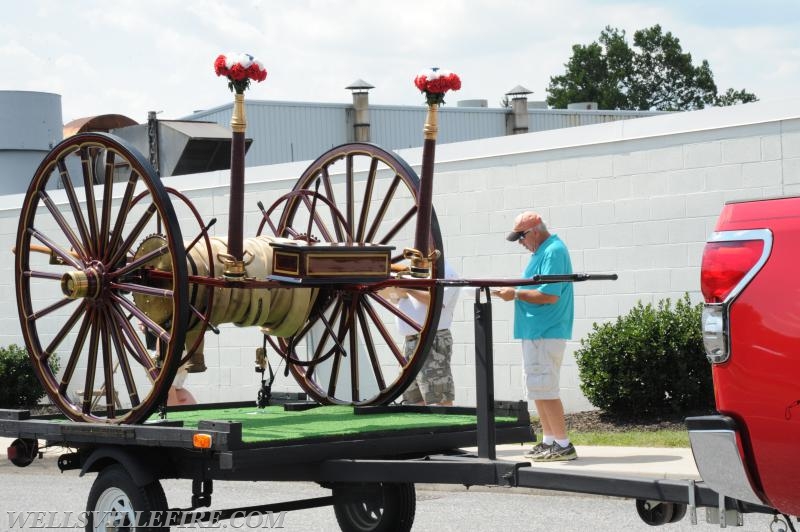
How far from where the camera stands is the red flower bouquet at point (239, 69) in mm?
6293

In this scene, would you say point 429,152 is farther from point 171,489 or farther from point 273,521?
point 171,489

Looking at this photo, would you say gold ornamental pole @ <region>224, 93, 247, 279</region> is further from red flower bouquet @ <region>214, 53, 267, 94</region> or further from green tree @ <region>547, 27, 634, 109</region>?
green tree @ <region>547, 27, 634, 109</region>

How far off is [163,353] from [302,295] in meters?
1.21

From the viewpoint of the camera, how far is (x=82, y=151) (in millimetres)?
6672

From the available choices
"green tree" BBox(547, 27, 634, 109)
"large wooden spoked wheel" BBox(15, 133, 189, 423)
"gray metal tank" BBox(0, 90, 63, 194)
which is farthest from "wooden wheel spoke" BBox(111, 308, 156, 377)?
"green tree" BBox(547, 27, 634, 109)

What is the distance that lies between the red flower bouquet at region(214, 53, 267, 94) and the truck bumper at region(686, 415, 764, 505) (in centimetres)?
320

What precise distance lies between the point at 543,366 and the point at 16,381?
10.0 m

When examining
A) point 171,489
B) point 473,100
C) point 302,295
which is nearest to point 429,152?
point 302,295

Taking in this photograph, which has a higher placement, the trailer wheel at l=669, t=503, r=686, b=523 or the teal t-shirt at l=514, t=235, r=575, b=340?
the teal t-shirt at l=514, t=235, r=575, b=340

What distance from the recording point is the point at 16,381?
17125 millimetres

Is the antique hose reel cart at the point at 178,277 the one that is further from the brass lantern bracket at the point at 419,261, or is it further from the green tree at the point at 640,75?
the green tree at the point at 640,75

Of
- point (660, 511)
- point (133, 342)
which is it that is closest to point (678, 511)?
point (660, 511)

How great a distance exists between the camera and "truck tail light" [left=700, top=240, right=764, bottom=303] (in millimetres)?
3963

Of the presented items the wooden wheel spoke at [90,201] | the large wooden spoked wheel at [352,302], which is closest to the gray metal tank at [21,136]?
the large wooden spoked wheel at [352,302]
